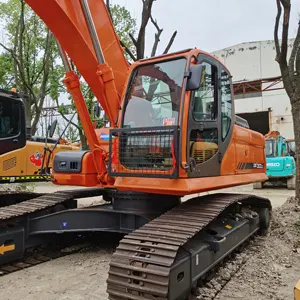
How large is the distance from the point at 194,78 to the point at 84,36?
5.64 ft

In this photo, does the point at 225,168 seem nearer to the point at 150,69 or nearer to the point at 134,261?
the point at 150,69

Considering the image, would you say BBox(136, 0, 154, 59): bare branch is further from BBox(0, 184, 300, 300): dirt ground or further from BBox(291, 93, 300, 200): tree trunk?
BBox(0, 184, 300, 300): dirt ground

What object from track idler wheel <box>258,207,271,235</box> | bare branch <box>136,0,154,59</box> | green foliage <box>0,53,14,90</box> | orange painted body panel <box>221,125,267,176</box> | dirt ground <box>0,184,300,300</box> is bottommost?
dirt ground <box>0,184,300,300</box>

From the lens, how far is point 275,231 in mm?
6688

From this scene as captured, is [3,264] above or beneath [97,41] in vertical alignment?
beneath

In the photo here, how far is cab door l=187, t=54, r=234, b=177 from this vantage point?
14.1 feet

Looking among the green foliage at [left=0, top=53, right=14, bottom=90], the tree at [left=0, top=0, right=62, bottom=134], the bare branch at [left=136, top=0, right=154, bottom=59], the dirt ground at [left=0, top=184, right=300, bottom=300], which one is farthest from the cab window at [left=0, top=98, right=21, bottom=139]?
the green foliage at [left=0, top=53, right=14, bottom=90]

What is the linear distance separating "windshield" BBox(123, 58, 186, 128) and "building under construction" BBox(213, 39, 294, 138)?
72.1 ft

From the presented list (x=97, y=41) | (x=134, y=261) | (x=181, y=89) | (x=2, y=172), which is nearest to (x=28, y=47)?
(x=2, y=172)

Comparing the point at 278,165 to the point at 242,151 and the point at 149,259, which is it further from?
the point at 149,259

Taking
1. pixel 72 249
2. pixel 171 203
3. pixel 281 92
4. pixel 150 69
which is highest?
pixel 281 92

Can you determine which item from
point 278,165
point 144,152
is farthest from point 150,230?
point 278,165

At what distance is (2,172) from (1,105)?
1371 mm

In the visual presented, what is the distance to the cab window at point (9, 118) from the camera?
22.3ft
